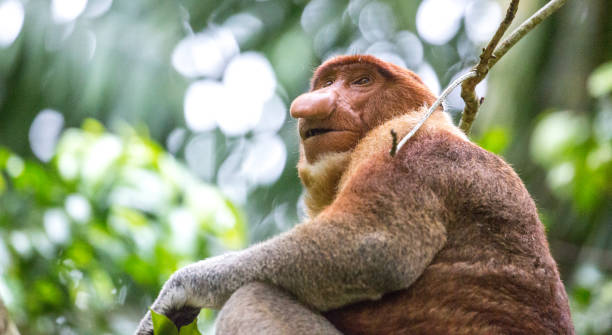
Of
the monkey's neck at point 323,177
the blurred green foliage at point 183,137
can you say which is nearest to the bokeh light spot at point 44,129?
the blurred green foliage at point 183,137

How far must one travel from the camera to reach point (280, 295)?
3455mm

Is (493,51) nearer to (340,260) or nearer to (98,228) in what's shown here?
(340,260)

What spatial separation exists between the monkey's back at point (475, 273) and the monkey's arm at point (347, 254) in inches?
3.8

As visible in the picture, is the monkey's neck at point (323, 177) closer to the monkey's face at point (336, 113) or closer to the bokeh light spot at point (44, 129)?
the monkey's face at point (336, 113)

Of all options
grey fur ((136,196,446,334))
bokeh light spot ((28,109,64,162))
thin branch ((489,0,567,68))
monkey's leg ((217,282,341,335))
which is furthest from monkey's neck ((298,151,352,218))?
bokeh light spot ((28,109,64,162))

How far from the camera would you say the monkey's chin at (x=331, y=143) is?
4.18 metres

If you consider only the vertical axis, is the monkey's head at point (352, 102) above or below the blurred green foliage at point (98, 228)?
above

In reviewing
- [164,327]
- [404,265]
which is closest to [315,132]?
[404,265]

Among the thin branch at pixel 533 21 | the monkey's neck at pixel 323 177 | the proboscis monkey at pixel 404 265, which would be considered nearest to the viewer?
the proboscis monkey at pixel 404 265

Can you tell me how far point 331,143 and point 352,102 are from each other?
35cm

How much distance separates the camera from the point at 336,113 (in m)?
4.26

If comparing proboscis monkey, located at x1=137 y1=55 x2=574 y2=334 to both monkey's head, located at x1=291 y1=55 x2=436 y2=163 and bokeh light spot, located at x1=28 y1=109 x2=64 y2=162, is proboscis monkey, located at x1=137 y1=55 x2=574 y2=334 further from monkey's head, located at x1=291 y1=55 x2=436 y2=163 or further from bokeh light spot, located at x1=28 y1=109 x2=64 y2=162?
bokeh light spot, located at x1=28 y1=109 x2=64 y2=162

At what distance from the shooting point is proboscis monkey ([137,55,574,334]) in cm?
340

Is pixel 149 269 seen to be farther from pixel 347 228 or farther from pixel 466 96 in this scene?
pixel 466 96
